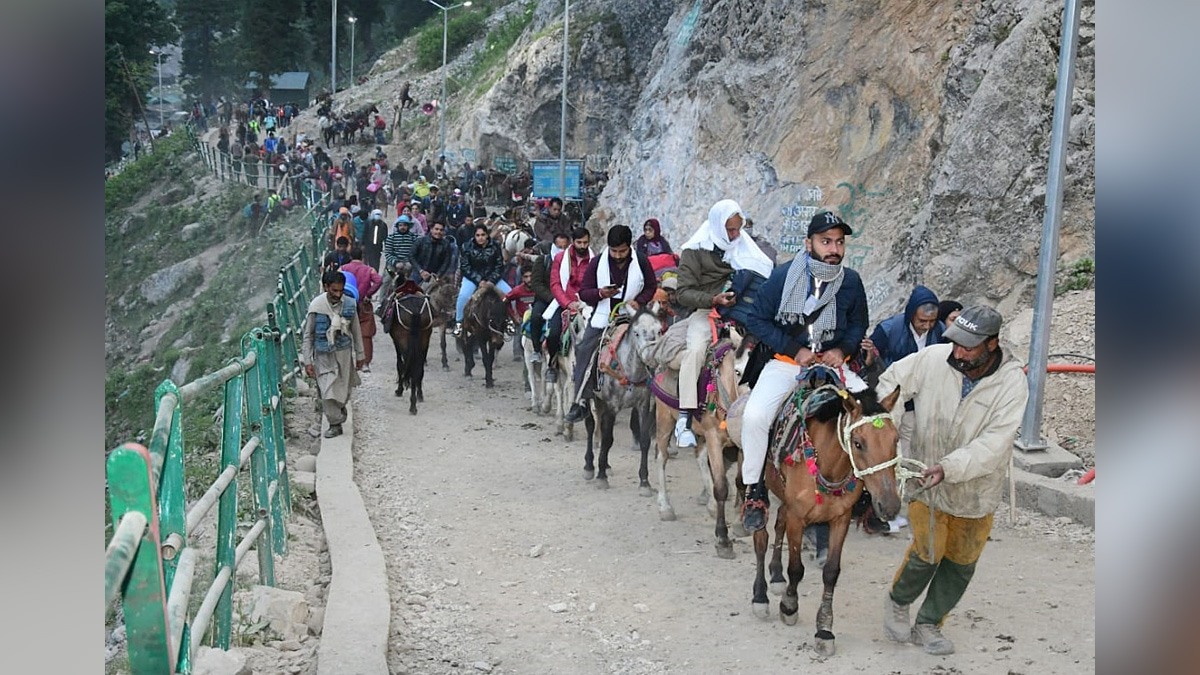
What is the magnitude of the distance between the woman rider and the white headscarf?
8.48m

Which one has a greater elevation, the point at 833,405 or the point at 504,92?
the point at 504,92

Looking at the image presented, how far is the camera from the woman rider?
17.6m

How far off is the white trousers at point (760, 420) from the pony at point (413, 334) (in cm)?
852

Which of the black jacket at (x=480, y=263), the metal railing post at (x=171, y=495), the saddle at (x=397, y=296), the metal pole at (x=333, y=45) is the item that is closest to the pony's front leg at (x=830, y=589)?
the metal railing post at (x=171, y=495)

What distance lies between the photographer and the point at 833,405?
6.63 m

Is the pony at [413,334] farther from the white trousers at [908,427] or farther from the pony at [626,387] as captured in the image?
the white trousers at [908,427]

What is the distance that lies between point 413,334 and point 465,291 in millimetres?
2369

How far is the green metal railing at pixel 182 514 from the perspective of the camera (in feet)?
10.5

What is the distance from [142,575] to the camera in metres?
3.21

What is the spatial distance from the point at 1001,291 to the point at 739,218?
601 centimetres

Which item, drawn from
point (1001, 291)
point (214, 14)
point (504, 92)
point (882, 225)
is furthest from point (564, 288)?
point (504, 92)
